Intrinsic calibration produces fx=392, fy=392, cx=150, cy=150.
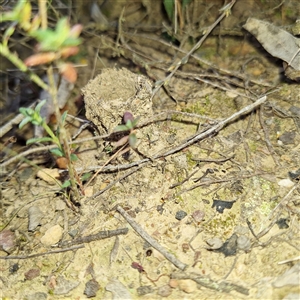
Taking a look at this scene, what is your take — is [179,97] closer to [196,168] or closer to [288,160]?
[196,168]

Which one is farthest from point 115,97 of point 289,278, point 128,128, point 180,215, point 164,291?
point 289,278

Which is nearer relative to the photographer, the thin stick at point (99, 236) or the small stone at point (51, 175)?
the thin stick at point (99, 236)

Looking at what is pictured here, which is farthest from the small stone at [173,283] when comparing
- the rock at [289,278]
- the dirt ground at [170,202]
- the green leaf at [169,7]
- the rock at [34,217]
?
the green leaf at [169,7]

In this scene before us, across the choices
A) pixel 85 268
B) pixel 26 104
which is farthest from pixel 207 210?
pixel 26 104

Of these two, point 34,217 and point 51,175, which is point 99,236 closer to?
point 34,217

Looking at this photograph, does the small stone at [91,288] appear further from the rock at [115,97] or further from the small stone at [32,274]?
the rock at [115,97]

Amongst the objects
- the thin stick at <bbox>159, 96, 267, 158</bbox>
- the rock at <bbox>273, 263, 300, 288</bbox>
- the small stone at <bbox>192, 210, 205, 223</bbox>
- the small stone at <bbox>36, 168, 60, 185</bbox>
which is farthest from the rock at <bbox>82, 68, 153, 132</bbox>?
the rock at <bbox>273, 263, 300, 288</bbox>

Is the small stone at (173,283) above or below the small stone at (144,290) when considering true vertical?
above
